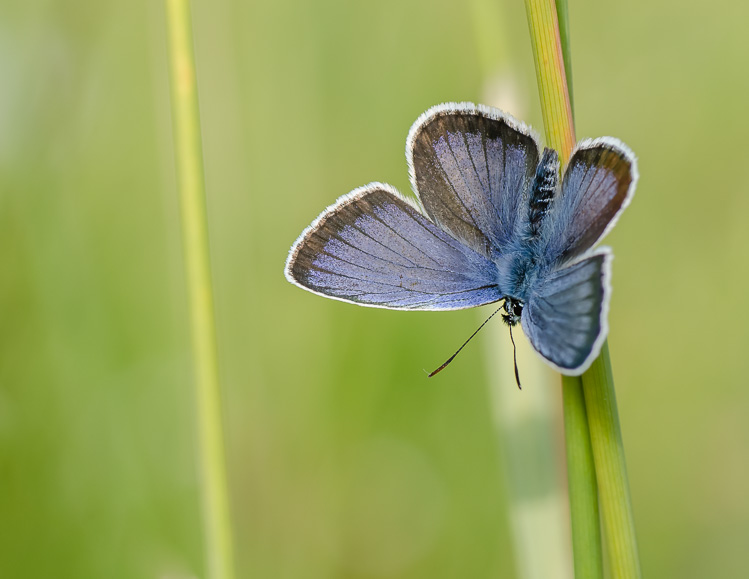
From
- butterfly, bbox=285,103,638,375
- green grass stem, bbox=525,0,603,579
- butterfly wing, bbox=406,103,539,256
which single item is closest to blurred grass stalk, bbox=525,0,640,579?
green grass stem, bbox=525,0,603,579

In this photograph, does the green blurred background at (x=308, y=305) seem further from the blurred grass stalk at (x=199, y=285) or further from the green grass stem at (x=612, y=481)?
the green grass stem at (x=612, y=481)

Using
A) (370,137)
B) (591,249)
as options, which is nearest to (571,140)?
(591,249)

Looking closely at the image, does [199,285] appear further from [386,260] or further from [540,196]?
[540,196]

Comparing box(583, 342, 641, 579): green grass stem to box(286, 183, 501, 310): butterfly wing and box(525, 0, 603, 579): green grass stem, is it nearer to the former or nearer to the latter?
box(525, 0, 603, 579): green grass stem

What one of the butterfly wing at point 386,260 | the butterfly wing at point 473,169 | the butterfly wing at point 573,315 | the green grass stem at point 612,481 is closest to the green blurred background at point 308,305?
the butterfly wing at point 473,169

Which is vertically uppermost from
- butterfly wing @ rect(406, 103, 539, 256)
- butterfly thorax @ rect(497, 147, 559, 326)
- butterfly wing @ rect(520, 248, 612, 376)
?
butterfly wing @ rect(406, 103, 539, 256)

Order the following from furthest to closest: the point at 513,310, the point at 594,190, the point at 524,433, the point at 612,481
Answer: the point at 524,433 < the point at 513,310 < the point at 594,190 < the point at 612,481

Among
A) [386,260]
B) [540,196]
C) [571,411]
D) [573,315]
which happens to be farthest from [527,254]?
[571,411]
